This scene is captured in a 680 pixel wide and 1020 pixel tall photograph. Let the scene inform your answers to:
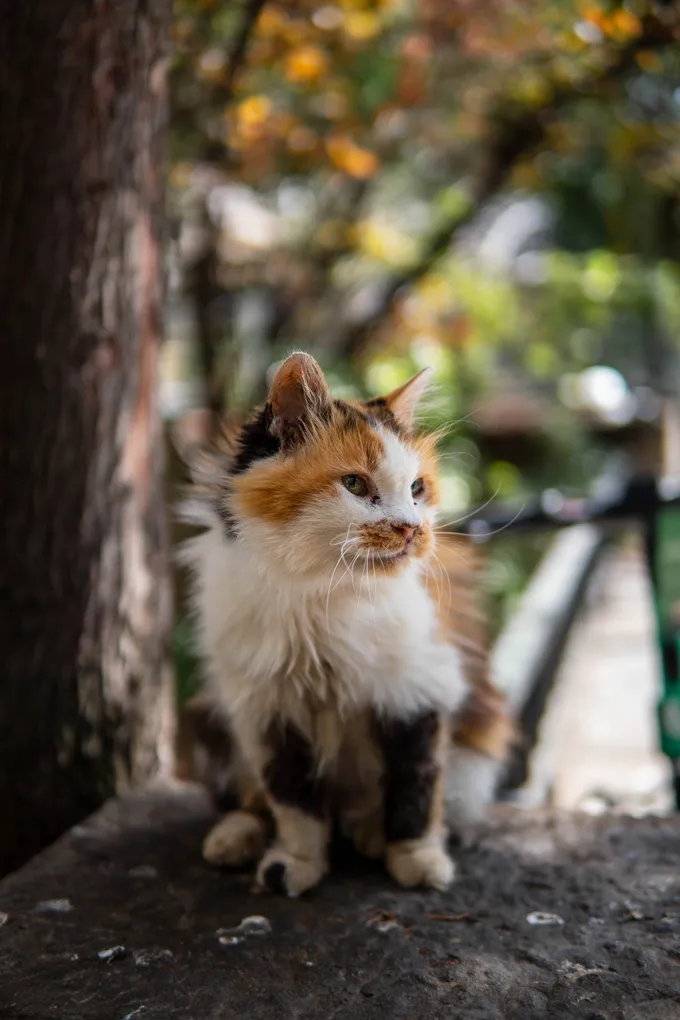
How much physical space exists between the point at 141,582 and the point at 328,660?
796mm

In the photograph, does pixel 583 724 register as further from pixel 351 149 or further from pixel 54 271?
pixel 54 271

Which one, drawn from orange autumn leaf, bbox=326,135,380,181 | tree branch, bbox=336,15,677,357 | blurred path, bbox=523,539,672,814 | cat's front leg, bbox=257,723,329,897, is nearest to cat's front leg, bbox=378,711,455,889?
cat's front leg, bbox=257,723,329,897

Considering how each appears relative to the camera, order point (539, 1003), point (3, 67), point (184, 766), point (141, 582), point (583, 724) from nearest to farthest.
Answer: point (539, 1003), point (3, 67), point (141, 582), point (184, 766), point (583, 724)

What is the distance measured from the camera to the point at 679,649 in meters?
2.89

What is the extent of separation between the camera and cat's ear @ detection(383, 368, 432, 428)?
76.4 inches

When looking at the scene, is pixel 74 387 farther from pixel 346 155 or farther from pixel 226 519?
pixel 346 155

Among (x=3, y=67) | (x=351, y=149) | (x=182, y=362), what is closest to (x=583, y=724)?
(x=351, y=149)

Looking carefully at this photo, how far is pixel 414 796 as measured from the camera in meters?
1.99

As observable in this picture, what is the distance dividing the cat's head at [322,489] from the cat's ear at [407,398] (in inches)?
4.5

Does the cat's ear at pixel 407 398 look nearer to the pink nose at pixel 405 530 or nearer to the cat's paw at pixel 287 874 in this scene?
the pink nose at pixel 405 530

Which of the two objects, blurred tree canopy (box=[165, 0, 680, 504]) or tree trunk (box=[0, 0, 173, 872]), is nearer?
tree trunk (box=[0, 0, 173, 872])

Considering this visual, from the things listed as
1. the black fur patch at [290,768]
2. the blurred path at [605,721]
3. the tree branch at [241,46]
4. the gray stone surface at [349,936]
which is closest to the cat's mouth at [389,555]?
the black fur patch at [290,768]

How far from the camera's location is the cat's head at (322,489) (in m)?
1.71

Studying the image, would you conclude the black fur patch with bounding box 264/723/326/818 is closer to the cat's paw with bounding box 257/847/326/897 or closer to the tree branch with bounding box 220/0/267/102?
the cat's paw with bounding box 257/847/326/897
